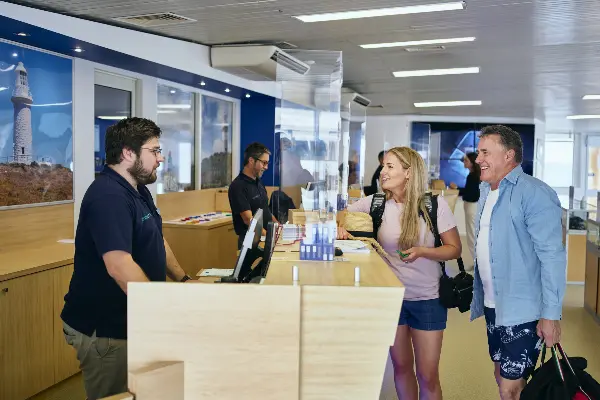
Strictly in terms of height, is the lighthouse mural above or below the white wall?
below

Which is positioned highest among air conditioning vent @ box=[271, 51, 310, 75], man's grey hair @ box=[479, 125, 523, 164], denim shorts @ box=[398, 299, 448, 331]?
air conditioning vent @ box=[271, 51, 310, 75]

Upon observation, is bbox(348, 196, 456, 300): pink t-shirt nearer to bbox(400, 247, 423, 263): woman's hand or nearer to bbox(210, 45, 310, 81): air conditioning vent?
bbox(400, 247, 423, 263): woman's hand

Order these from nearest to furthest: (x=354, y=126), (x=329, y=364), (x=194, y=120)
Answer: (x=329, y=364) → (x=194, y=120) → (x=354, y=126)

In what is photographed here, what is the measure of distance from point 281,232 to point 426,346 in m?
1.00

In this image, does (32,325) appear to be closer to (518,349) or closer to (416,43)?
(518,349)

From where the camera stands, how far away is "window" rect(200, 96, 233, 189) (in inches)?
358

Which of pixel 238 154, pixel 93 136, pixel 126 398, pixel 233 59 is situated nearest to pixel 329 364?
pixel 126 398

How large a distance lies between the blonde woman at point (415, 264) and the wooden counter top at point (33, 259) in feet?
7.23

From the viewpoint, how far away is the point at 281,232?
360cm

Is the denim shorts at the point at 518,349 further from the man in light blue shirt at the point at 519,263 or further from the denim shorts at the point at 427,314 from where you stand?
the denim shorts at the point at 427,314

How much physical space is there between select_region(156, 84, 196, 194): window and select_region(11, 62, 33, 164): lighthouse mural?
8.00 feet

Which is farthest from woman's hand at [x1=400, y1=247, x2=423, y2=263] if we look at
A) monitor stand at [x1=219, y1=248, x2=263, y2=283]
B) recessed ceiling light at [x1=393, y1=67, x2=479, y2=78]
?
recessed ceiling light at [x1=393, y1=67, x2=479, y2=78]

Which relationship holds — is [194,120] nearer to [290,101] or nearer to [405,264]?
[290,101]

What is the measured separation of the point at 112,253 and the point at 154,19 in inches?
132
